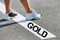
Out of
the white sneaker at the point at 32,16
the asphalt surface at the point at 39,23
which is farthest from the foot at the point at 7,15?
the white sneaker at the point at 32,16

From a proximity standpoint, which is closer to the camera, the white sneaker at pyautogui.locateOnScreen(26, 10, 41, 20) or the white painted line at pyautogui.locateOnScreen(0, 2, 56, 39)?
the white painted line at pyautogui.locateOnScreen(0, 2, 56, 39)

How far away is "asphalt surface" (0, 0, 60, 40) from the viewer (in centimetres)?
639

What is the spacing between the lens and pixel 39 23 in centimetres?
714

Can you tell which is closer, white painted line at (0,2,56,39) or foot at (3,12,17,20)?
white painted line at (0,2,56,39)

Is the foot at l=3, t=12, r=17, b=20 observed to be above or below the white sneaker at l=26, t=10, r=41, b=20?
below

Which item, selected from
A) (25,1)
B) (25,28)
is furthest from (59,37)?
(25,1)

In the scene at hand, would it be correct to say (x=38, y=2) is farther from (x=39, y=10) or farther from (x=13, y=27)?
(x=13, y=27)

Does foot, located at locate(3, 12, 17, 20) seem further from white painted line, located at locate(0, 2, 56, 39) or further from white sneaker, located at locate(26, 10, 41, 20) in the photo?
white sneaker, located at locate(26, 10, 41, 20)

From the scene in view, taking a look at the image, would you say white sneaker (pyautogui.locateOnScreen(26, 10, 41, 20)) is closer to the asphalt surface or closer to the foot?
the asphalt surface

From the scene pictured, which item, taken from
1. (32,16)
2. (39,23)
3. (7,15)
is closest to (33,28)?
(39,23)

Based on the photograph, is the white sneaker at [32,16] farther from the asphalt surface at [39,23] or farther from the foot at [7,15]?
the foot at [7,15]

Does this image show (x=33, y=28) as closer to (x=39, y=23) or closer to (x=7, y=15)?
(x=39, y=23)

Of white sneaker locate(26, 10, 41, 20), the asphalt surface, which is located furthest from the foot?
white sneaker locate(26, 10, 41, 20)

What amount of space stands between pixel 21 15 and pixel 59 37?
2005 mm
